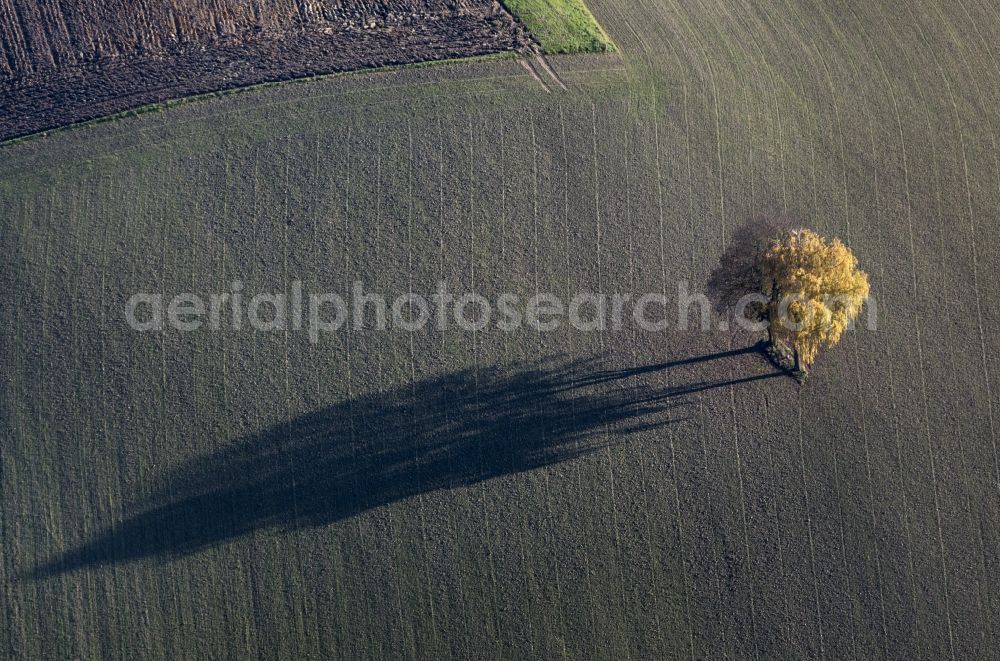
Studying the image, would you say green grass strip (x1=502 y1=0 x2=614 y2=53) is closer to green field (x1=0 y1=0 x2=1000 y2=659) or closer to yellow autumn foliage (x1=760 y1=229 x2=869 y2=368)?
green field (x1=0 y1=0 x2=1000 y2=659)

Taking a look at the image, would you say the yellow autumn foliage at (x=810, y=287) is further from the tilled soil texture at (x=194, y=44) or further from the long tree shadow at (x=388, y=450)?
the tilled soil texture at (x=194, y=44)

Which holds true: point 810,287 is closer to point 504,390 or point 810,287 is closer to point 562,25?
point 504,390

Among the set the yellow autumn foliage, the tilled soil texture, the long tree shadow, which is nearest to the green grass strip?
the tilled soil texture

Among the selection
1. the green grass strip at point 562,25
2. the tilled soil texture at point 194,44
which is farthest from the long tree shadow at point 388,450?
the tilled soil texture at point 194,44

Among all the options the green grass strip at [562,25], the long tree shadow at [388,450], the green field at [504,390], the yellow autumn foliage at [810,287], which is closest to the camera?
the yellow autumn foliage at [810,287]

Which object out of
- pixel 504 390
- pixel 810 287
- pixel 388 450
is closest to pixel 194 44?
pixel 388 450

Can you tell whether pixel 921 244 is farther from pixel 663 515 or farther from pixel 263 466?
pixel 263 466
